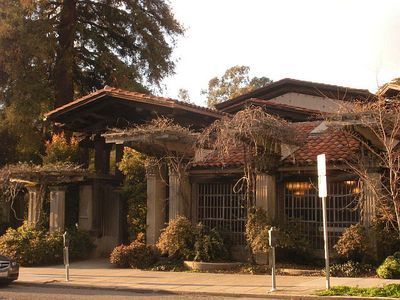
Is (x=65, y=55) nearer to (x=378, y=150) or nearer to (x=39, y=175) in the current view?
(x=39, y=175)

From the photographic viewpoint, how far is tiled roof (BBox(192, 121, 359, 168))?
1608 centimetres

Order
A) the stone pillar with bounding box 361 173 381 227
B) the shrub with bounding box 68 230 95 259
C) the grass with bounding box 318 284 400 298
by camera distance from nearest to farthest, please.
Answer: the grass with bounding box 318 284 400 298 → the stone pillar with bounding box 361 173 381 227 → the shrub with bounding box 68 230 95 259

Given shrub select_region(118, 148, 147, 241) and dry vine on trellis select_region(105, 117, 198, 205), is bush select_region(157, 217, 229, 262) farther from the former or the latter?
shrub select_region(118, 148, 147, 241)

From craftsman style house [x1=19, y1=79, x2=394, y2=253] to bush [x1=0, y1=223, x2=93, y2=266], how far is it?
108 centimetres

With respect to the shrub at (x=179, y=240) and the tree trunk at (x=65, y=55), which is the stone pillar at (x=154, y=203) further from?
the tree trunk at (x=65, y=55)

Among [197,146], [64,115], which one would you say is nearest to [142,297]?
[197,146]

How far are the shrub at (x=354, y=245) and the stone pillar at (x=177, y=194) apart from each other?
5167 millimetres

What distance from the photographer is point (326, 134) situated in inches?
717

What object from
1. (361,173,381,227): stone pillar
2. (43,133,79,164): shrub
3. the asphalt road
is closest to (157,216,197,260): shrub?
the asphalt road

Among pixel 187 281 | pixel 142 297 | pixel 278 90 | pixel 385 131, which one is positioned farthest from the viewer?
pixel 278 90

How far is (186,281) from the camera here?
1406 centimetres

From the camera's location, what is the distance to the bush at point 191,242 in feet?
53.7

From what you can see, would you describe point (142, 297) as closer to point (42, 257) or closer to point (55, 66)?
point (42, 257)

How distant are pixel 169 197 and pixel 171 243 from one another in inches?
75.7
